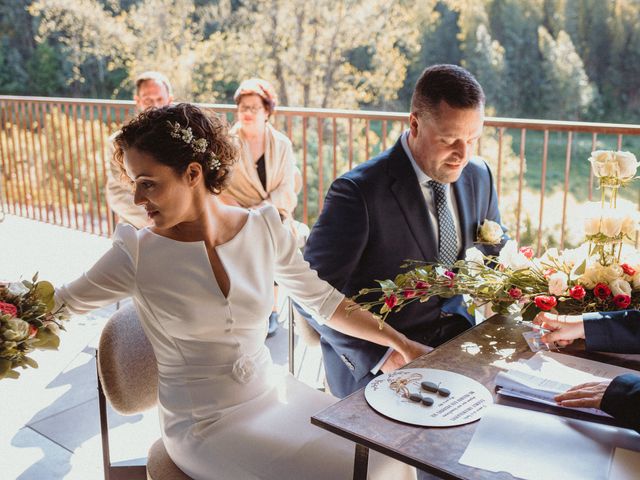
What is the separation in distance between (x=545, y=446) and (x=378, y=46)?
35.0 feet

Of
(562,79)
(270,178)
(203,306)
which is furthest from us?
(562,79)

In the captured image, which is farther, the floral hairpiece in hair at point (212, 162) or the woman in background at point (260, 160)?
the woman in background at point (260, 160)

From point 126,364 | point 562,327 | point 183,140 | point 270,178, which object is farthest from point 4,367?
point 270,178

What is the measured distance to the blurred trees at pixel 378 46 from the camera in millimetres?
10906

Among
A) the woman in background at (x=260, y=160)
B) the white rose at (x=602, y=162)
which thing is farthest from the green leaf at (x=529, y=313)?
the woman in background at (x=260, y=160)

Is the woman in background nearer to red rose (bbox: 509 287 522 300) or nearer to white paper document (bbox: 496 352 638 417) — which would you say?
red rose (bbox: 509 287 522 300)

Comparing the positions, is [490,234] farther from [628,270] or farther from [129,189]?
[129,189]

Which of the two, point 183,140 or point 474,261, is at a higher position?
point 183,140

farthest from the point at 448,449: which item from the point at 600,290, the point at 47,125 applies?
the point at 47,125

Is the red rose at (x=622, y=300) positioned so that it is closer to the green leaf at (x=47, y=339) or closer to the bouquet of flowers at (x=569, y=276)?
the bouquet of flowers at (x=569, y=276)

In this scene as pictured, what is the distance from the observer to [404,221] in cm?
219

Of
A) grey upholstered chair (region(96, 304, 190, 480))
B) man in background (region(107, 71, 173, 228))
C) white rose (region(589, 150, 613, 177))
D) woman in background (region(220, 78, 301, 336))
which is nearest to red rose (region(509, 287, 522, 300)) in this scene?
white rose (region(589, 150, 613, 177))

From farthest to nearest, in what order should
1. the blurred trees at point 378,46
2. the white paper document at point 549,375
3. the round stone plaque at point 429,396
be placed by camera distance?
the blurred trees at point 378,46 < the white paper document at point 549,375 < the round stone plaque at point 429,396

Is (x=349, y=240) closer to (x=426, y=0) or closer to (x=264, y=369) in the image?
(x=264, y=369)
